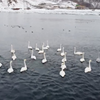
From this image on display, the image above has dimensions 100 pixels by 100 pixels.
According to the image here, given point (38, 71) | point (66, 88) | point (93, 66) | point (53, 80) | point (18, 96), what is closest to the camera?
point (18, 96)

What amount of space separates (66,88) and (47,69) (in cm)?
528

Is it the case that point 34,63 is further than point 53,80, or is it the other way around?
point 34,63

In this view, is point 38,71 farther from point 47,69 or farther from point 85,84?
point 85,84

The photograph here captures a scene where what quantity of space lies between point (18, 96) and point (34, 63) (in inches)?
349

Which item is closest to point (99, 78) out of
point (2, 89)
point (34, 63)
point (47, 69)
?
point (47, 69)

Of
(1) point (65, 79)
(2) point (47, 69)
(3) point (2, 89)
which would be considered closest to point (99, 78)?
(1) point (65, 79)

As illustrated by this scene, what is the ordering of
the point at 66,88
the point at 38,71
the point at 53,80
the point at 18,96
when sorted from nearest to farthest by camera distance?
the point at 18,96 → the point at 66,88 → the point at 53,80 → the point at 38,71

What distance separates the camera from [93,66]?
26.1m

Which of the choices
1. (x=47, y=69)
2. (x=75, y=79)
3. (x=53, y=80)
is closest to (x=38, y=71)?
(x=47, y=69)

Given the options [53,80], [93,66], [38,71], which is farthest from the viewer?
[93,66]

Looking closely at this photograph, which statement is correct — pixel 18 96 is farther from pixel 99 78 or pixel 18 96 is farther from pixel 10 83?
pixel 99 78

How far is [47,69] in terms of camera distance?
2441 cm

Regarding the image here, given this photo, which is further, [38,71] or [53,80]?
[38,71]

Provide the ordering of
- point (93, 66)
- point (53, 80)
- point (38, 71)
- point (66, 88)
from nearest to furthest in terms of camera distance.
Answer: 1. point (66, 88)
2. point (53, 80)
3. point (38, 71)
4. point (93, 66)
